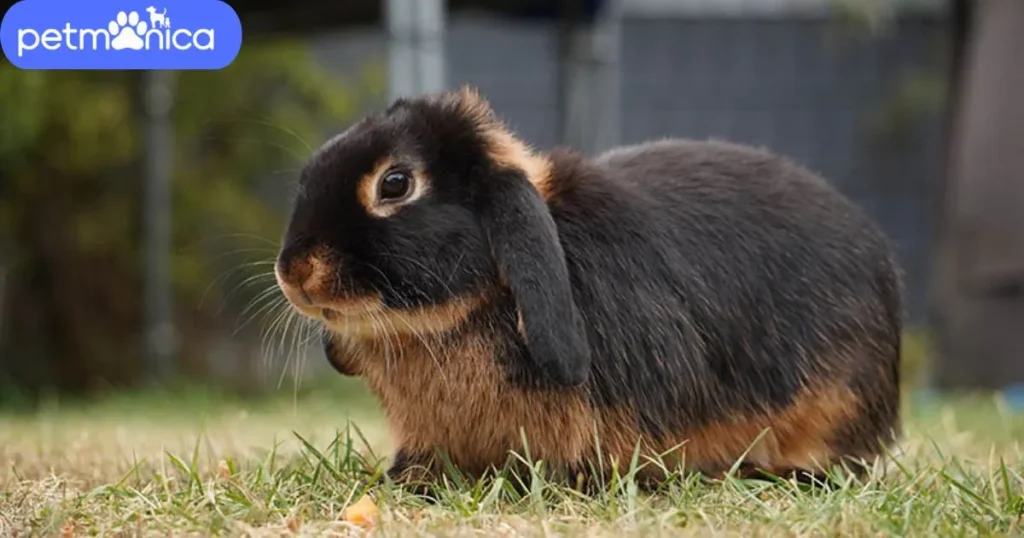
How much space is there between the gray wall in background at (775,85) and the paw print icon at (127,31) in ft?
17.7

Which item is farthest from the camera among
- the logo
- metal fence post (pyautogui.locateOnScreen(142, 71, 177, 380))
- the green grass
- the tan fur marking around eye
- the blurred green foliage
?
the blurred green foliage

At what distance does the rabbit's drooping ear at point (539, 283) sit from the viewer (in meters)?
2.28

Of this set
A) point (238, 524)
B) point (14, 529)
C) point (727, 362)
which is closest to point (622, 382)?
point (727, 362)

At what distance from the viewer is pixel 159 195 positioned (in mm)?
7320

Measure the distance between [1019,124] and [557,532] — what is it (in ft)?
15.8

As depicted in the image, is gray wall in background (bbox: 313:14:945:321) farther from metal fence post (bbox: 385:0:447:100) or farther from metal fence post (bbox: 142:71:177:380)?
metal fence post (bbox: 385:0:447:100)

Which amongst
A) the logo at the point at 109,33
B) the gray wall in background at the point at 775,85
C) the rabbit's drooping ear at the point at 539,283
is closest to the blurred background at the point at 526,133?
the gray wall in background at the point at 775,85

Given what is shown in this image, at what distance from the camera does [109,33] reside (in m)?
2.28

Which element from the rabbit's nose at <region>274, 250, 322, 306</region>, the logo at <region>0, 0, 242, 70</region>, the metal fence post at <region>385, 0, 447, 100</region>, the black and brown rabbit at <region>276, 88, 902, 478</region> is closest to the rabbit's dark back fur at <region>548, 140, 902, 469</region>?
the black and brown rabbit at <region>276, 88, 902, 478</region>

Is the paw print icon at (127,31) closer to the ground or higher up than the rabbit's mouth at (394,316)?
higher up

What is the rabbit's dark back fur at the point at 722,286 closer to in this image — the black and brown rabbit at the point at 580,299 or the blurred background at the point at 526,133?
the black and brown rabbit at the point at 580,299

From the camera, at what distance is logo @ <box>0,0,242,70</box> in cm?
228

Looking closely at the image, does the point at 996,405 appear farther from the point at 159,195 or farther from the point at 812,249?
the point at 159,195

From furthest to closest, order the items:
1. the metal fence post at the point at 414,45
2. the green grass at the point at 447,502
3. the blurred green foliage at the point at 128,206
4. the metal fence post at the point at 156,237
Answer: the blurred green foliage at the point at 128,206 → the metal fence post at the point at 156,237 → the metal fence post at the point at 414,45 → the green grass at the point at 447,502
